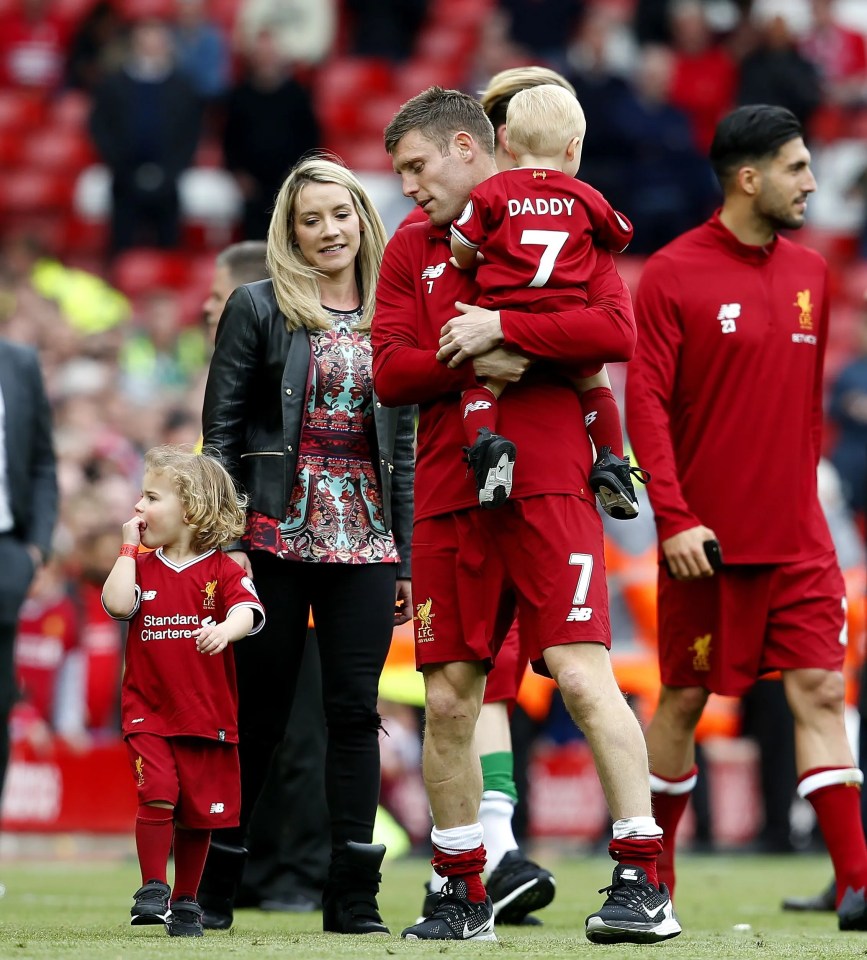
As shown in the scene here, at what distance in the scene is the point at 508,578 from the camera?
5676mm

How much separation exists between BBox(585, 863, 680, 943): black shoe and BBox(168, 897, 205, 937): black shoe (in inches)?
42.6

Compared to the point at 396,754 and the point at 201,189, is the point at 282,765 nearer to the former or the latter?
the point at 396,754

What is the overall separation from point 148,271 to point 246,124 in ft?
5.14

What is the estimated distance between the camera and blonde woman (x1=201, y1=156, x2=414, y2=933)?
6.05 metres

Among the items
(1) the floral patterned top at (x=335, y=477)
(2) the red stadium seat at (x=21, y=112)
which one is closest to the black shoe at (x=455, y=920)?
(1) the floral patterned top at (x=335, y=477)

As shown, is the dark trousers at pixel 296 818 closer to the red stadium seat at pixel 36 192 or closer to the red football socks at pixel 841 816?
the red football socks at pixel 841 816

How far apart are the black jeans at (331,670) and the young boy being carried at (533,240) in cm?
81

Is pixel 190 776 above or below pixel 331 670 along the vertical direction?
below

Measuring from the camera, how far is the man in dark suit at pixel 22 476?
766 cm

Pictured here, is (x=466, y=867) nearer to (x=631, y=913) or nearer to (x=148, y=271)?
(x=631, y=913)

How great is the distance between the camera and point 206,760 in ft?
18.9

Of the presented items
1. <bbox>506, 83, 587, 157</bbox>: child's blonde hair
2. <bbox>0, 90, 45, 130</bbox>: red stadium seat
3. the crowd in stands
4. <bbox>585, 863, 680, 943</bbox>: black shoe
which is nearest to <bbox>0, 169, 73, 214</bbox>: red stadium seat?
the crowd in stands

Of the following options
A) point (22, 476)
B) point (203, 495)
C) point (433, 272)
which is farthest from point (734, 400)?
point (22, 476)

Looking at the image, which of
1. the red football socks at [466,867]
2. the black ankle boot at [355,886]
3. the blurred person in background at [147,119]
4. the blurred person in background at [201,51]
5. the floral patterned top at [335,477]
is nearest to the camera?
the red football socks at [466,867]
